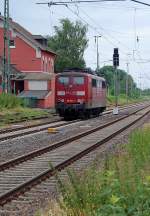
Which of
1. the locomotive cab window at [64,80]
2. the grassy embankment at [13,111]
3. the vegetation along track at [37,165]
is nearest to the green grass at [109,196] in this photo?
the vegetation along track at [37,165]

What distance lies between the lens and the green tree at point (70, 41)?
10700 centimetres

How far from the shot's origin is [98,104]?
4428 centimetres

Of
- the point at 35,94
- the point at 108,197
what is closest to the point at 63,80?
the point at 35,94

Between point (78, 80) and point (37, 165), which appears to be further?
point (78, 80)

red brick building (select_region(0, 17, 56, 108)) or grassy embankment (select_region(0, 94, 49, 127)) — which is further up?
red brick building (select_region(0, 17, 56, 108))

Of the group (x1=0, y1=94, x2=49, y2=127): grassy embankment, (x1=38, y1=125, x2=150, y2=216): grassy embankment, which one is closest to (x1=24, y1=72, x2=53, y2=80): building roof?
(x1=0, y1=94, x2=49, y2=127): grassy embankment

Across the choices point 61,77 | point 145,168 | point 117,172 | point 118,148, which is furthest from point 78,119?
point 117,172

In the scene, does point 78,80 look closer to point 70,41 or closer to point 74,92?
point 74,92

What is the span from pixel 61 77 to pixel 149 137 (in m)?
22.9

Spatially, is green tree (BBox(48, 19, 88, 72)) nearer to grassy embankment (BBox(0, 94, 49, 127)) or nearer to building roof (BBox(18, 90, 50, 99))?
building roof (BBox(18, 90, 50, 99))

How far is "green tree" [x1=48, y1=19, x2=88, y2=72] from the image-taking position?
4213 inches

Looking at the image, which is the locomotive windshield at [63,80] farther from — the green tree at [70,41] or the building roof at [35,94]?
the green tree at [70,41]

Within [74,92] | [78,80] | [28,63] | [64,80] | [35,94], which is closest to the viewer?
[78,80]

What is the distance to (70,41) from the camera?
110625mm
